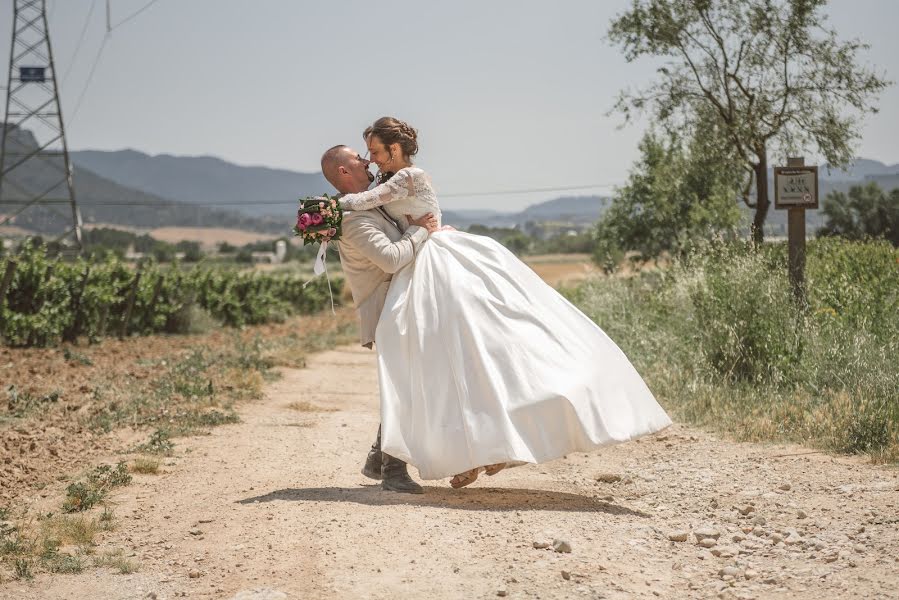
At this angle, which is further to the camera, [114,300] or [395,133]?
[114,300]

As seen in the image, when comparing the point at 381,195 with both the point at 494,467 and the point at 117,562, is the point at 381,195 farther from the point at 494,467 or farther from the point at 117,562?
the point at 117,562

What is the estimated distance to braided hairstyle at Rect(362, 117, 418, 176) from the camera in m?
6.05

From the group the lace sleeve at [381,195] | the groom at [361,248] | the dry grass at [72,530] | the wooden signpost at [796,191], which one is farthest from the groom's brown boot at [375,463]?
the wooden signpost at [796,191]

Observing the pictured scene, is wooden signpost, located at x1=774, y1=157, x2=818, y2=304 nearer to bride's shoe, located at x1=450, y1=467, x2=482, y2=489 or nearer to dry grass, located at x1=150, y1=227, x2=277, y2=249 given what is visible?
bride's shoe, located at x1=450, y1=467, x2=482, y2=489

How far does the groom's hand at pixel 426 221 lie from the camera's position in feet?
20.3

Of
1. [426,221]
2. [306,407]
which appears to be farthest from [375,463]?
[306,407]

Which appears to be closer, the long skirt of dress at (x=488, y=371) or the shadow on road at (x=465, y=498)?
the long skirt of dress at (x=488, y=371)

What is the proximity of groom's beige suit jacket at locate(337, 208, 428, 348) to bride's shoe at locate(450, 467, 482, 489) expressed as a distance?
1.03 m

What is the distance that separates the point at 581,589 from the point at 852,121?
1976 cm

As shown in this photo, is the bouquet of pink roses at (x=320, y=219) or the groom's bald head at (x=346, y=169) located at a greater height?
the groom's bald head at (x=346, y=169)

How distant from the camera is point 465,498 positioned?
6.14 metres

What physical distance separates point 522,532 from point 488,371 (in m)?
0.92

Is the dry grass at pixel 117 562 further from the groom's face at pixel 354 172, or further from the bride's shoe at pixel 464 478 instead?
the groom's face at pixel 354 172

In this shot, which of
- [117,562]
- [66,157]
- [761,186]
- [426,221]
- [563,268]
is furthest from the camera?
[563,268]
